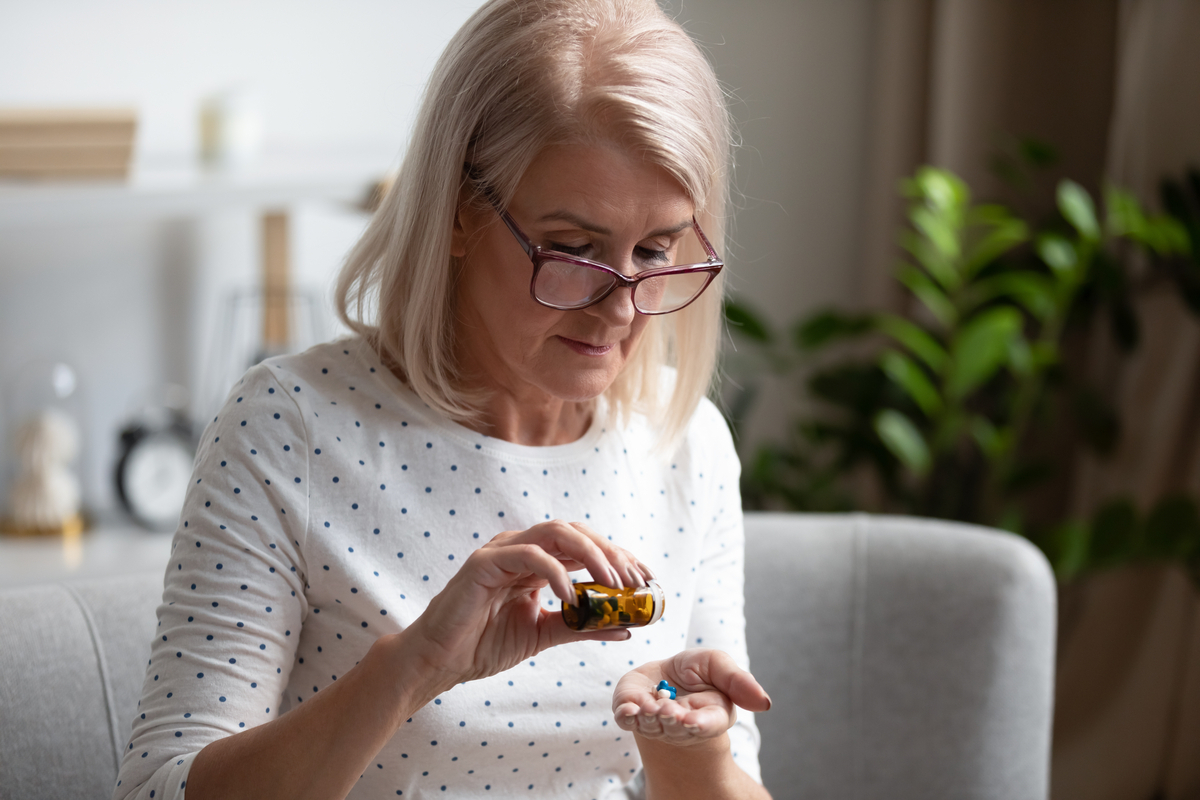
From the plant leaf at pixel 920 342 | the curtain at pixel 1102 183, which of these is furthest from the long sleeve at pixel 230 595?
the curtain at pixel 1102 183

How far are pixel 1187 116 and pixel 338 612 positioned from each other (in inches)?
71.4

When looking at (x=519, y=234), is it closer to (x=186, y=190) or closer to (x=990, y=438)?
(x=186, y=190)

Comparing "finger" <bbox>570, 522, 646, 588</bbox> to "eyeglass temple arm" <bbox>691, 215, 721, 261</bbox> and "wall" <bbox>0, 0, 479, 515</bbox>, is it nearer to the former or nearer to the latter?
"eyeglass temple arm" <bbox>691, 215, 721, 261</bbox>

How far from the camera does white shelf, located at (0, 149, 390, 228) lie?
1670mm

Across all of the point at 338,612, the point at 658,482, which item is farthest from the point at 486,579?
the point at 658,482

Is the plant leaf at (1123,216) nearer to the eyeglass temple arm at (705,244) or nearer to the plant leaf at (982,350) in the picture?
the plant leaf at (982,350)

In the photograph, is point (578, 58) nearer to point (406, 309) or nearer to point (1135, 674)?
point (406, 309)

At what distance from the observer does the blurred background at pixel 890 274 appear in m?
1.81

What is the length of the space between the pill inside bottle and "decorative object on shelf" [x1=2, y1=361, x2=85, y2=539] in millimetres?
1386

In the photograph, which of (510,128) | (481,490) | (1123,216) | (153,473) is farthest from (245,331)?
(1123,216)

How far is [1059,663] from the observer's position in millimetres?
2199

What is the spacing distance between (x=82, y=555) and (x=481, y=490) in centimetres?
105

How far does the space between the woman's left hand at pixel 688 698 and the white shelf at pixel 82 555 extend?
974 mm

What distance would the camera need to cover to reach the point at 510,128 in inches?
33.4
